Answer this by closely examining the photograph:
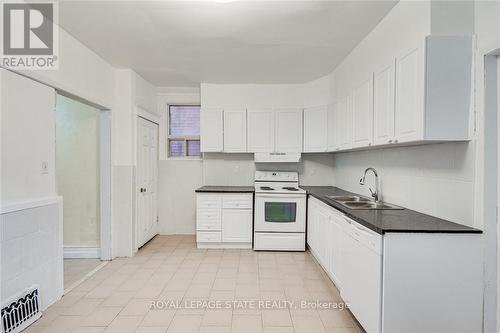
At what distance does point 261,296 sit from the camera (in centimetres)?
274

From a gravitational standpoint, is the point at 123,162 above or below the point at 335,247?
above

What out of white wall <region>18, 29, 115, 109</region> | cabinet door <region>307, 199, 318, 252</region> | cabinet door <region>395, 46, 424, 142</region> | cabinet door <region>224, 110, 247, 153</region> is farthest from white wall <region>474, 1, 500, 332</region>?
white wall <region>18, 29, 115, 109</region>

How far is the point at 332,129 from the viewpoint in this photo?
4035 mm

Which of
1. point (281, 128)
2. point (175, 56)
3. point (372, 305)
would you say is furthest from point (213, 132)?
point (372, 305)

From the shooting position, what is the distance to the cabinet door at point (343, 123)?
3317mm

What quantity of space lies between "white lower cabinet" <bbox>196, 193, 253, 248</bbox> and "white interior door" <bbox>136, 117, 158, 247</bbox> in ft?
2.85

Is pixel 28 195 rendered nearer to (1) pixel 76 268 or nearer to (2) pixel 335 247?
(1) pixel 76 268

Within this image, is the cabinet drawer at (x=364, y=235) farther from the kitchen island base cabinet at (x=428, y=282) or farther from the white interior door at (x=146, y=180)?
the white interior door at (x=146, y=180)

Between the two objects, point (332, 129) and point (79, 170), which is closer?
point (79, 170)

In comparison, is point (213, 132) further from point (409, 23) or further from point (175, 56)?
point (409, 23)

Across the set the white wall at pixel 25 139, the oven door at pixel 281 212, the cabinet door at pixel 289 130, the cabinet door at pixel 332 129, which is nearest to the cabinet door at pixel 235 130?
the cabinet door at pixel 289 130

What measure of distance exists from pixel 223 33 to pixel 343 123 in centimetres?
180

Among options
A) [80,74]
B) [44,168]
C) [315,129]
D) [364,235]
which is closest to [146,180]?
[80,74]

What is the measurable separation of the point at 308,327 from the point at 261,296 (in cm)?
62
